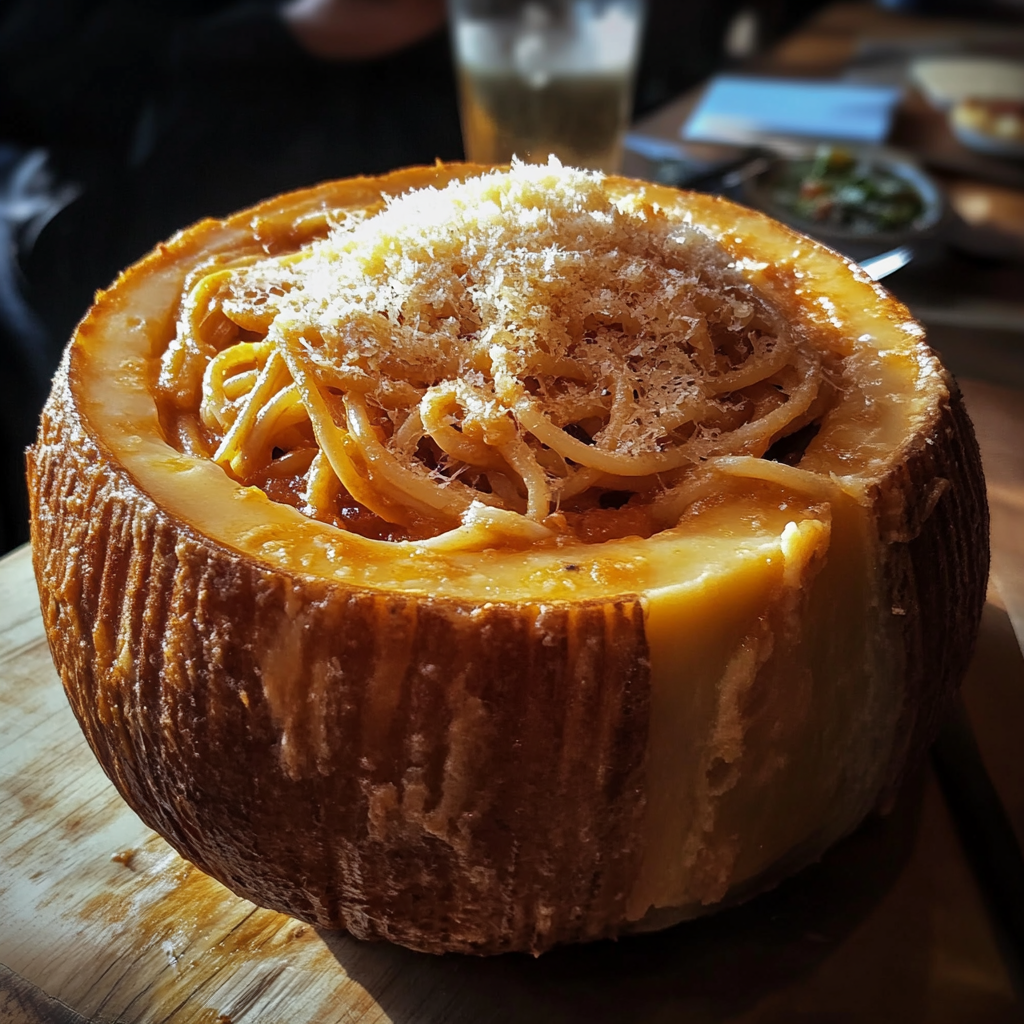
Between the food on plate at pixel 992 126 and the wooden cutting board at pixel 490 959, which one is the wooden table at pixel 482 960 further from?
the food on plate at pixel 992 126

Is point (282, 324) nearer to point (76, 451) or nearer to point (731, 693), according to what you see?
point (76, 451)

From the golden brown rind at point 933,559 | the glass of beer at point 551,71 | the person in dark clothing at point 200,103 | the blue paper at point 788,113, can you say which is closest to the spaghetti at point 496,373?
the golden brown rind at point 933,559

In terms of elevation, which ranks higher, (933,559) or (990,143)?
(933,559)

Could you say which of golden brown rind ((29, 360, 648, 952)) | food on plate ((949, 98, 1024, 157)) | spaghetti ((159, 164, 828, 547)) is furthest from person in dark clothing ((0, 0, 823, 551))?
golden brown rind ((29, 360, 648, 952))

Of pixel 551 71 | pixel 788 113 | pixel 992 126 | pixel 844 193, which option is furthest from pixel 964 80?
pixel 551 71

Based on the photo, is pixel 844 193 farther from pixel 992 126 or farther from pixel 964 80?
pixel 964 80

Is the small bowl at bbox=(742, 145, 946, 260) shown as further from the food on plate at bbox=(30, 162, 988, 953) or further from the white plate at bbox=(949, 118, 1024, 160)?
the food on plate at bbox=(30, 162, 988, 953)
